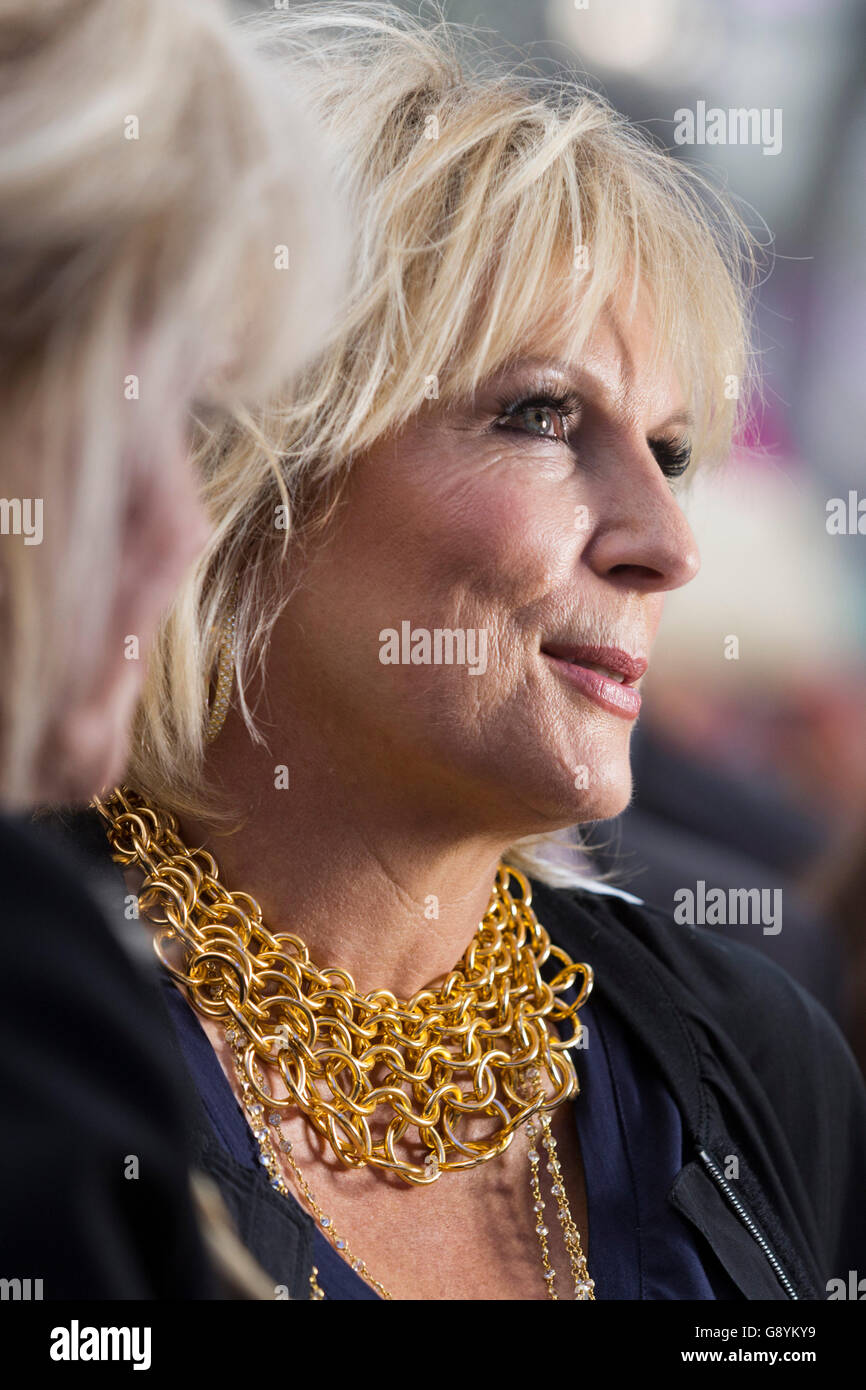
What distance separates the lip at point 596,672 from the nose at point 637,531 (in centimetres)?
6

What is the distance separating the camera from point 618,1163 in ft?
3.36

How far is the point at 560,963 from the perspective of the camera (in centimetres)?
116

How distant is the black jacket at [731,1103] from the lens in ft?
2.76

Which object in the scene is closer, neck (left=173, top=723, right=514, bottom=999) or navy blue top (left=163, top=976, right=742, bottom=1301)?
navy blue top (left=163, top=976, right=742, bottom=1301)

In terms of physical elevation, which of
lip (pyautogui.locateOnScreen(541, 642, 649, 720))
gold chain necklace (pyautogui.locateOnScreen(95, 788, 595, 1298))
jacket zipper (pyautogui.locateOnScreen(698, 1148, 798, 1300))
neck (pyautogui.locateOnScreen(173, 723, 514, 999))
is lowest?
jacket zipper (pyautogui.locateOnScreen(698, 1148, 798, 1300))

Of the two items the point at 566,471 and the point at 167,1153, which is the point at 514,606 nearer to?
the point at 566,471

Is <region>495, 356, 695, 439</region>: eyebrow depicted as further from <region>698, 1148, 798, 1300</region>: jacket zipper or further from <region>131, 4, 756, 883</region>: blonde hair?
<region>698, 1148, 798, 1300</region>: jacket zipper

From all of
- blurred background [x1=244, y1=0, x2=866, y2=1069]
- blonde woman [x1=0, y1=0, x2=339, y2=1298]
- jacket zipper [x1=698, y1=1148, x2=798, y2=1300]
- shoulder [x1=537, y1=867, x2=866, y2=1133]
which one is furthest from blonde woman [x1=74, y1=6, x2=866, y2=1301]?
blurred background [x1=244, y1=0, x2=866, y2=1069]

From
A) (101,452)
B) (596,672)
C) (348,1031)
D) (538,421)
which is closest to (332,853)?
(348,1031)

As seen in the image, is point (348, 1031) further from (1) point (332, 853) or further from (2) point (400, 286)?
(2) point (400, 286)

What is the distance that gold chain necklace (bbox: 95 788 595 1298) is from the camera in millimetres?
920

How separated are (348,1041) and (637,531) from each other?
0.45 meters

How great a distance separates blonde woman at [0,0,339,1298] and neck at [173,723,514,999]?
38 centimetres
